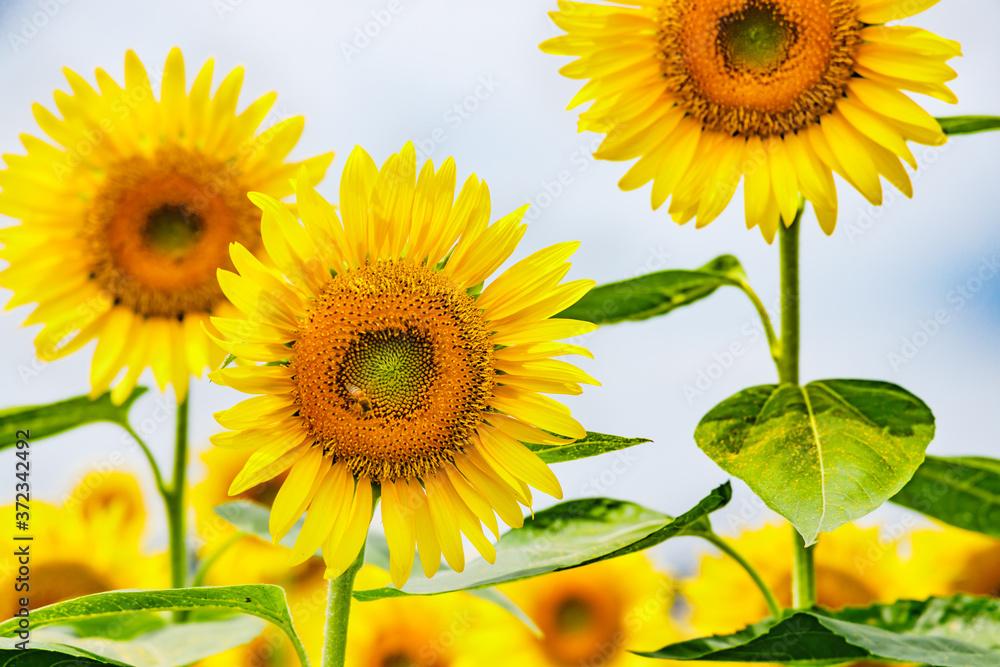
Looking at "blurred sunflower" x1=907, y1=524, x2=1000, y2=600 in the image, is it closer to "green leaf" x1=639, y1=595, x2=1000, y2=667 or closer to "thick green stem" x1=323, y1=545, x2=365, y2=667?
"green leaf" x1=639, y1=595, x2=1000, y2=667

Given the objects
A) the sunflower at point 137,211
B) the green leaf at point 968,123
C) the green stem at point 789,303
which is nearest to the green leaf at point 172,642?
the sunflower at point 137,211

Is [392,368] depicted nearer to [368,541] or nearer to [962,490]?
[368,541]

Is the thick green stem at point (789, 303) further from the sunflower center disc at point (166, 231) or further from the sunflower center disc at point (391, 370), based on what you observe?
the sunflower center disc at point (166, 231)

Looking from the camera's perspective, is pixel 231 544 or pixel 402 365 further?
pixel 231 544

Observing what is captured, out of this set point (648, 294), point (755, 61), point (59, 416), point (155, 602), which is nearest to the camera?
point (155, 602)

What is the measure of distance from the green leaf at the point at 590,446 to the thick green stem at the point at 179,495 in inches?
19.3

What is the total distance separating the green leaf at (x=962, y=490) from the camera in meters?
0.94

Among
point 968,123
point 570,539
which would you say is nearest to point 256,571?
point 570,539

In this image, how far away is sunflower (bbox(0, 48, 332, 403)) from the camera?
975 mm

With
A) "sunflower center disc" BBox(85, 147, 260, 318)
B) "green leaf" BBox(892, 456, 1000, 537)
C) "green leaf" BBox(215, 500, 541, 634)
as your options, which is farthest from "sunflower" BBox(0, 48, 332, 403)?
"green leaf" BBox(892, 456, 1000, 537)

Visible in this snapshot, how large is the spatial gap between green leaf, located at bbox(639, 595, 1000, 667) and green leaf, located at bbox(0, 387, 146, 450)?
2.26ft

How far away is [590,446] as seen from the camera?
68cm

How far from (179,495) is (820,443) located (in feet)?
2.21

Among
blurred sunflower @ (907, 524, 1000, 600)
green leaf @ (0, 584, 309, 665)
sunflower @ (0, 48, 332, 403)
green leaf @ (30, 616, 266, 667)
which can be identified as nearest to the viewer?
green leaf @ (0, 584, 309, 665)
